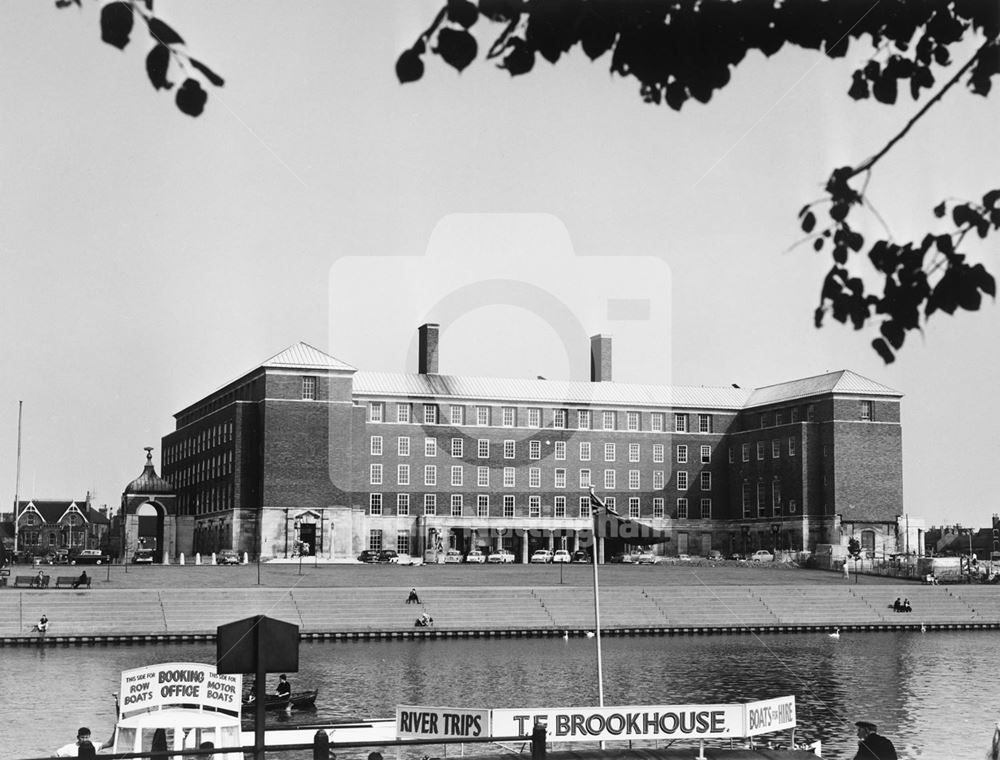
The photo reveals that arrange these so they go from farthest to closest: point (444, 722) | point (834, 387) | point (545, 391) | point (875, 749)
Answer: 1. point (545, 391)
2. point (834, 387)
3. point (444, 722)
4. point (875, 749)

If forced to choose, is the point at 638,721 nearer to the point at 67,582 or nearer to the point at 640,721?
the point at 640,721

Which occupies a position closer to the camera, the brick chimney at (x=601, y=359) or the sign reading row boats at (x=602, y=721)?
the sign reading row boats at (x=602, y=721)

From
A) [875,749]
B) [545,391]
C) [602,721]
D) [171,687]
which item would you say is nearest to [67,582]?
[545,391]

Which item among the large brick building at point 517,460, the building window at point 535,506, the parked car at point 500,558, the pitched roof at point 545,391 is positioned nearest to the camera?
the large brick building at point 517,460

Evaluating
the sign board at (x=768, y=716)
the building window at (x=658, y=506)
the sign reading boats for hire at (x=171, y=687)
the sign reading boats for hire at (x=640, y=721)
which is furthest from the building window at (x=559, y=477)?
the sign reading boats for hire at (x=640, y=721)

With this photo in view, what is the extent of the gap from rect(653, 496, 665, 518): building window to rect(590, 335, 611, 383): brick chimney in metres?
12.9

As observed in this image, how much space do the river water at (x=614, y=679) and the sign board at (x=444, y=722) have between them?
828cm

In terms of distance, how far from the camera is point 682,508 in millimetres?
121562

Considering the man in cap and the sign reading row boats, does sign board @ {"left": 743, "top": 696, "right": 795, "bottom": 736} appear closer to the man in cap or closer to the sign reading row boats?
the sign reading row boats

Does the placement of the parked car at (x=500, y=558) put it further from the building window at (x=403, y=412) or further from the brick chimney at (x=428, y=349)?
the brick chimney at (x=428, y=349)

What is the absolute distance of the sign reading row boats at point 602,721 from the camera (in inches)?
715

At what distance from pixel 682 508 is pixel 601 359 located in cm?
1671

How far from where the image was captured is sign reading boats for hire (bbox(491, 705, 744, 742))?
59.6ft

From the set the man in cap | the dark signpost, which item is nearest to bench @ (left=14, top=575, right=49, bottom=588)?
the man in cap
